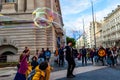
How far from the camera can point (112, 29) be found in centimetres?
12762

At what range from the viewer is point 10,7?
1545 inches

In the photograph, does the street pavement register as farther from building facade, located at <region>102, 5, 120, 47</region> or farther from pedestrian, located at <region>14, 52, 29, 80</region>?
building facade, located at <region>102, 5, 120, 47</region>

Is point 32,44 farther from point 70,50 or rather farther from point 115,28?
point 115,28

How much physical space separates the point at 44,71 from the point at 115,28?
379 ft

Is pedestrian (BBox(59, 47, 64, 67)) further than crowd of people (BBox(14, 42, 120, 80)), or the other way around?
pedestrian (BBox(59, 47, 64, 67))

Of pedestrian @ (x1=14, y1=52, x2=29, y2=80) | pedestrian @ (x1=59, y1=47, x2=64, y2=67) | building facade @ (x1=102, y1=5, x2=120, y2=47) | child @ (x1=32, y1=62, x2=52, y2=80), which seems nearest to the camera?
child @ (x1=32, y1=62, x2=52, y2=80)

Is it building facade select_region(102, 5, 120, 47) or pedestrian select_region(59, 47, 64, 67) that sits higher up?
building facade select_region(102, 5, 120, 47)

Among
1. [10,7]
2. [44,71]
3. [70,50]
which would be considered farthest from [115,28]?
[44,71]

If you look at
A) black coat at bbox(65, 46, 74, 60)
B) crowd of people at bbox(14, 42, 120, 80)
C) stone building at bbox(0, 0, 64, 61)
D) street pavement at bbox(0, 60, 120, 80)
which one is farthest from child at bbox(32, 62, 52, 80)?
stone building at bbox(0, 0, 64, 61)

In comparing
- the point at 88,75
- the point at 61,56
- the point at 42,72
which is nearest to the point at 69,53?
the point at 88,75

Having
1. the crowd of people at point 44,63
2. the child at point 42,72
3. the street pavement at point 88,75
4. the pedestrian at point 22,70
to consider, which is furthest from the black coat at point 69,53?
the child at point 42,72

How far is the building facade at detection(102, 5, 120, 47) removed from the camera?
116 metres

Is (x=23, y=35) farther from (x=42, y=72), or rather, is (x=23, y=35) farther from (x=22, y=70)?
(x=42, y=72)

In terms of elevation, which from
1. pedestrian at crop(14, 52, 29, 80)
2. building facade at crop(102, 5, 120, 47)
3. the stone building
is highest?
building facade at crop(102, 5, 120, 47)
